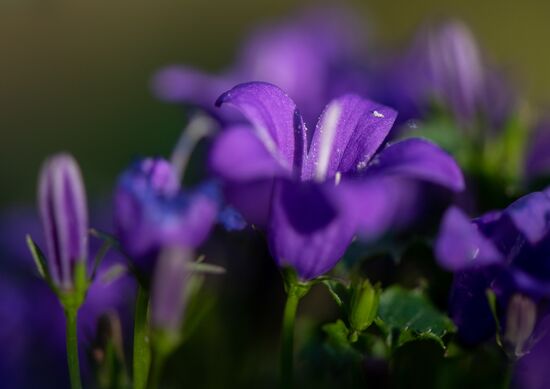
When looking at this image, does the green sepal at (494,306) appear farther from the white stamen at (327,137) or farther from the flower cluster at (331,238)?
the white stamen at (327,137)

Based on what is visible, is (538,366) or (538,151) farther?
(538,151)

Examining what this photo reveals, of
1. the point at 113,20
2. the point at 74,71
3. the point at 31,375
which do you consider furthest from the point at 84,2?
the point at 31,375

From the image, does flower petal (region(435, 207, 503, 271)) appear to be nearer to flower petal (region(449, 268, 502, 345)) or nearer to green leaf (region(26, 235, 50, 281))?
flower petal (region(449, 268, 502, 345))

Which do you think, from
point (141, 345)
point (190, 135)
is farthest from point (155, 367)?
point (190, 135)

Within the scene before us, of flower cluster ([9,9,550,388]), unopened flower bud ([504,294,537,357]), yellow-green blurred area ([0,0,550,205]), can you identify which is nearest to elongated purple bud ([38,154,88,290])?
flower cluster ([9,9,550,388])

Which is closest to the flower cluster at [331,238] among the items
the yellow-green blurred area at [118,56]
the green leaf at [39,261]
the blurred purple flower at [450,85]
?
the green leaf at [39,261]

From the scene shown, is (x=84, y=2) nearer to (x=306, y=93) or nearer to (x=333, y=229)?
(x=306, y=93)

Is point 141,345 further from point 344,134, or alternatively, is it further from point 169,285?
point 344,134
